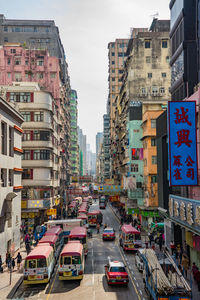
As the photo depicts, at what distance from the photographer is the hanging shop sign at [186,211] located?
67.6 feet

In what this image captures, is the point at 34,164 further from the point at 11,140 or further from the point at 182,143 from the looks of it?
the point at 182,143

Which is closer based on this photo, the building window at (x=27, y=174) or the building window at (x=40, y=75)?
the building window at (x=27, y=174)

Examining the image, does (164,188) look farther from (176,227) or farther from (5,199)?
(5,199)

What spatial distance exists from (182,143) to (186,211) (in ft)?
15.9

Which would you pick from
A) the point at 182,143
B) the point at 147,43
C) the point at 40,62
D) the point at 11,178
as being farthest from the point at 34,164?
the point at 182,143

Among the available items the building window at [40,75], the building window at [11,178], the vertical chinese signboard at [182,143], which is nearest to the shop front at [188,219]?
the vertical chinese signboard at [182,143]

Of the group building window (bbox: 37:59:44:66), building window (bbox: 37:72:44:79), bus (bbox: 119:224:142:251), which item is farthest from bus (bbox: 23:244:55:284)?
building window (bbox: 37:59:44:66)

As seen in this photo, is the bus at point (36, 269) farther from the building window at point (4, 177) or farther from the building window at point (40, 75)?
the building window at point (40, 75)

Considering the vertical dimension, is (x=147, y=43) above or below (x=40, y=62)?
above

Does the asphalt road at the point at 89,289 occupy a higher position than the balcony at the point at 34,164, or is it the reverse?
the balcony at the point at 34,164

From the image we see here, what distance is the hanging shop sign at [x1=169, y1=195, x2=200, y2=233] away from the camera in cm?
2059

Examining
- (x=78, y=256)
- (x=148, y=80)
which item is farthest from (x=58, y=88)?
(x=78, y=256)

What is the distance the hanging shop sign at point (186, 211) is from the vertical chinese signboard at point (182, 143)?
1.74 metres

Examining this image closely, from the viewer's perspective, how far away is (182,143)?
24203 millimetres
